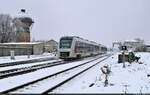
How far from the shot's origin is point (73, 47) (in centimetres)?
2423

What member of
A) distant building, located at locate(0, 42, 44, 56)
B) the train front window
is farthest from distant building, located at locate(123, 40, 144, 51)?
distant building, located at locate(0, 42, 44, 56)

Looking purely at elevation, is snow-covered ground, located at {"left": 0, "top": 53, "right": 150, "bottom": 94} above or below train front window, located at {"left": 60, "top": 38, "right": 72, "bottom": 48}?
below

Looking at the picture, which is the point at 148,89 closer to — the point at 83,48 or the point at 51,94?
the point at 51,94

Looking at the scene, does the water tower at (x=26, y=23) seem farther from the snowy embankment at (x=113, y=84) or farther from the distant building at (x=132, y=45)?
the snowy embankment at (x=113, y=84)

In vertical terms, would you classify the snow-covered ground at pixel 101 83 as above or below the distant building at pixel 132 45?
below

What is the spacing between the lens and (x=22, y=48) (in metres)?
42.6

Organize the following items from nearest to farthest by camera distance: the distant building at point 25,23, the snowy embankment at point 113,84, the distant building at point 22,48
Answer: the snowy embankment at point 113,84 → the distant building at point 22,48 → the distant building at point 25,23

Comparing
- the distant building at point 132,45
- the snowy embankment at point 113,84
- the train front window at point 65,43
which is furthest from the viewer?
the train front window at point 65,43

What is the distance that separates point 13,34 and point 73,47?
1645 inches

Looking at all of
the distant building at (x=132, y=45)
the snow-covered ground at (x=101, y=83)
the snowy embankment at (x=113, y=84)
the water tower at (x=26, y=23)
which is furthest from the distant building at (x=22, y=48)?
the snowy embankment at (x=113, y=84)

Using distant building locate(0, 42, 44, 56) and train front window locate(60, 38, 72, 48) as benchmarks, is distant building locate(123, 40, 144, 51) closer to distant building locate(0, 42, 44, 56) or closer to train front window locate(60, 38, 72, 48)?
train front window locate(60, 38, 72, 48)

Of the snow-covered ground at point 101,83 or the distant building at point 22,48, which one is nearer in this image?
the snow-covered ground at point 101,83

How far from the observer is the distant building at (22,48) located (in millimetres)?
37281

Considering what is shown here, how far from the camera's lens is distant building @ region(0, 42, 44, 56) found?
122 ft
